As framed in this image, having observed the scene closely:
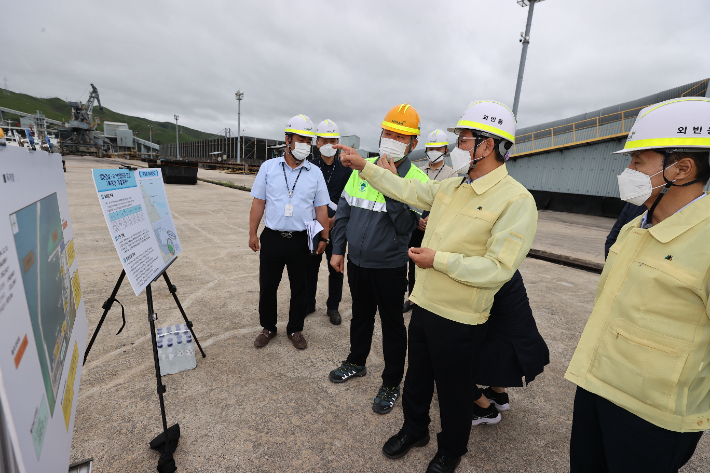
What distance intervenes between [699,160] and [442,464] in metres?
2.03

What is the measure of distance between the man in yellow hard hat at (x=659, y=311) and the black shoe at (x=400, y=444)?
3.86ft

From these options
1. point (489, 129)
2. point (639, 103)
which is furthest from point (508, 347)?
point (639, 103)

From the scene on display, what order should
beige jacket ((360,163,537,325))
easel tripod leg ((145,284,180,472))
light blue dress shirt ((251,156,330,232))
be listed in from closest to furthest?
beige jacket ((360,163,537,325)) → easel tripod leg ((145,284,180,472)) → light blue dress shirt ((251,156,330,232))

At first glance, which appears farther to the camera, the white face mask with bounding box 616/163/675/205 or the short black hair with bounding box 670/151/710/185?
the white face mask with bounding box 616/163/675/205

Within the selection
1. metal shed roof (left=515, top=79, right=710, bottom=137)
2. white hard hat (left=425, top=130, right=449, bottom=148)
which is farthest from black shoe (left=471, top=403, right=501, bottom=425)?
metal shed roof (left=515, top=79, right=710, bottom=137)

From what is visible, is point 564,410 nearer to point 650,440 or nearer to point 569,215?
point 650,440

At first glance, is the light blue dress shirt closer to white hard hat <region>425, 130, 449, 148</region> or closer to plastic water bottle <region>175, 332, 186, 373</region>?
plastic water bottle <region>175, 332, 186, 373</region>

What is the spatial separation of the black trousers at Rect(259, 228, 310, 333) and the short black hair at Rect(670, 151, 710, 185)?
9.18 feet

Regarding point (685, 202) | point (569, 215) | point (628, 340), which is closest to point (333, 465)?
point (628, 340)

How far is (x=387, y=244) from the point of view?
2.62 metres

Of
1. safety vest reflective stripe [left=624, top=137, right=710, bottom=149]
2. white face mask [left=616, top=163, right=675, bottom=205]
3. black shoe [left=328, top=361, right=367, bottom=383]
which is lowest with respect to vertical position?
black shoe [left=328, top=361, right=367, bottom=383]

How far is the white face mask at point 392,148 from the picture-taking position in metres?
2.55

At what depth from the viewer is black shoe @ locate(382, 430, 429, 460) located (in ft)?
7.23

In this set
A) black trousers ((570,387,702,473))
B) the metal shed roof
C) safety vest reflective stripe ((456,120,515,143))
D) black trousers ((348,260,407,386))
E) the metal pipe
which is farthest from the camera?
the metal shed roof
